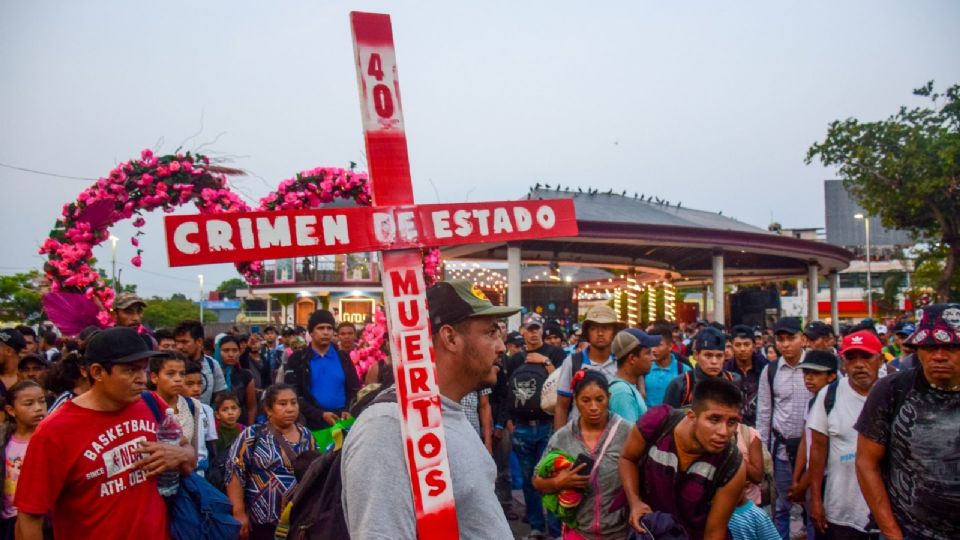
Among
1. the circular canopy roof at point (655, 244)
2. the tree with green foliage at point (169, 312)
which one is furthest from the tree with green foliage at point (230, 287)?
the circular canopy roof at point (655, 244)

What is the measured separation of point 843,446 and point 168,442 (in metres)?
4.23

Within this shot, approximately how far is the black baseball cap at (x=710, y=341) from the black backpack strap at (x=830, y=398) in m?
1.19

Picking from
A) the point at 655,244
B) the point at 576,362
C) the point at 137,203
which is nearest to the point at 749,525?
the point at 576,362

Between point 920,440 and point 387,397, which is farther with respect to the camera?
point 920,440

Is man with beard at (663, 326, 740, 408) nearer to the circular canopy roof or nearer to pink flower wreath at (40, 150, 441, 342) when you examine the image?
pink flower wreath at (40, 150, 441, 342)

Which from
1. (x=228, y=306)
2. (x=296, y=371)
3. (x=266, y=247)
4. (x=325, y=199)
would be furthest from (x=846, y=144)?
(x=228, y=306)

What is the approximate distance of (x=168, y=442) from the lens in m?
3.51

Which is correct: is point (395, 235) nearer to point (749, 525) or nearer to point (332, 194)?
point (749, 525)

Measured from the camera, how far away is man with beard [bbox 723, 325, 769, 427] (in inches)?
289

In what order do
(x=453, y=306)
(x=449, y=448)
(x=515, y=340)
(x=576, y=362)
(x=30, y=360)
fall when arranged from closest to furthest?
(x=449, y=448) < (x=453, y=306) < (x=576, y=362) < (x=30, y=360) < (x=515, y=340)

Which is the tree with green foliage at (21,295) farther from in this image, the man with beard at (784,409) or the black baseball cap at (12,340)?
the man with beard at (784,409)

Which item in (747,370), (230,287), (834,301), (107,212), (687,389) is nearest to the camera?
(687,389)

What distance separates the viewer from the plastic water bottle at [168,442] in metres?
3.46

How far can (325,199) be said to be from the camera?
8922 mm
